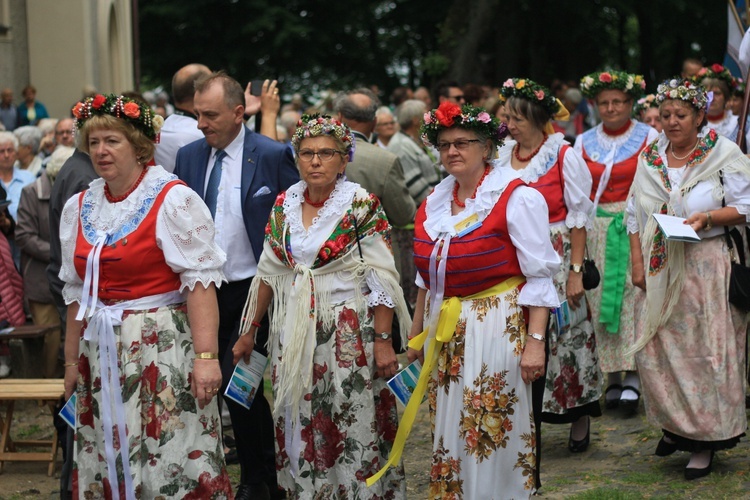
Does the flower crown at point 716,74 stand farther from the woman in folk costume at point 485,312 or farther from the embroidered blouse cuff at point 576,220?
the woman in folk costume at point 485,312

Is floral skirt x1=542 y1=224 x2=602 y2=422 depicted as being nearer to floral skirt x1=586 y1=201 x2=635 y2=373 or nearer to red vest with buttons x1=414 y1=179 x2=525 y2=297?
floral skirt x1=586 y1=201 x2=635 y2=373

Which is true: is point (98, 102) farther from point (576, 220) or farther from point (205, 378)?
point (576, 220)

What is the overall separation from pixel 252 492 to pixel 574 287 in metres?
2.23

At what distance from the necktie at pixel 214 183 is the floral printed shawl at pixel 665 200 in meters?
2.46

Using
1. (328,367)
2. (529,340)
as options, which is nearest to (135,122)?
(328,367)

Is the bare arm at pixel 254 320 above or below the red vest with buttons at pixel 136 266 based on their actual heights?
below

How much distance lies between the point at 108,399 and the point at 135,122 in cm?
121

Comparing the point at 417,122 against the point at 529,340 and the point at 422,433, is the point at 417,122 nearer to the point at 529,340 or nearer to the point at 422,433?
the point at 422,433

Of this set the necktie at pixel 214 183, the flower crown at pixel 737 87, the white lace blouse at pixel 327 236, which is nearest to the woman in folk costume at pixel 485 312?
the white lace blouse at pixel 327 236

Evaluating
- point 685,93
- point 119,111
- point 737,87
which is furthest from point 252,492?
point 737,87

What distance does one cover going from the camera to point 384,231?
544cm

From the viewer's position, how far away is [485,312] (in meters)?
5.03

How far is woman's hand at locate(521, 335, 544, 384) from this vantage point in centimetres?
491

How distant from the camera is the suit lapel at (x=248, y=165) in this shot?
233 inches
